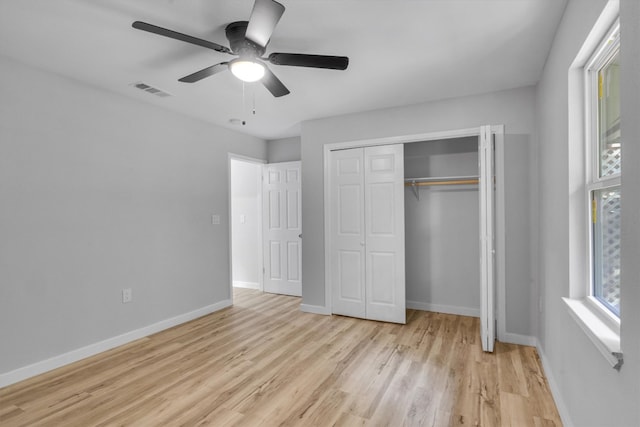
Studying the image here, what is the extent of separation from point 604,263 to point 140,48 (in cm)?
323

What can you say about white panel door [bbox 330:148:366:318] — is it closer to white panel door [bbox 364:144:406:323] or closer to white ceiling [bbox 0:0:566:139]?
white panel door [bbox 364:144:406:323]

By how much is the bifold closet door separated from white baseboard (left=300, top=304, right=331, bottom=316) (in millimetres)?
96

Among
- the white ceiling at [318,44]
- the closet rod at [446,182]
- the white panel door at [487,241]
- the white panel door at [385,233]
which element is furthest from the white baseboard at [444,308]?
the white ceiling at [318,44]

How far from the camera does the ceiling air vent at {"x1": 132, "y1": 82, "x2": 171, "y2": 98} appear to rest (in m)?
3.07

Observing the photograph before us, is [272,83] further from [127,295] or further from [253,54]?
[127,295]

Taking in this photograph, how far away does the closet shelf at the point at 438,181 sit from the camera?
393 centimetres

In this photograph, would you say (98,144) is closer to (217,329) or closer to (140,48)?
(140,48)

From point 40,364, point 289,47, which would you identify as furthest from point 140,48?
point 40,364

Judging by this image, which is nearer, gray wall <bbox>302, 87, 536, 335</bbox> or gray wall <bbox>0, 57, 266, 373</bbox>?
gray wall <bbox>0, 57, 266, 373</bbox>

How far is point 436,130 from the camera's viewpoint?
360cm

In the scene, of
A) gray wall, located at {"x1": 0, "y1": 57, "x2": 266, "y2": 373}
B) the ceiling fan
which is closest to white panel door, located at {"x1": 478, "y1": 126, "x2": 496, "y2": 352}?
the ceiling fan

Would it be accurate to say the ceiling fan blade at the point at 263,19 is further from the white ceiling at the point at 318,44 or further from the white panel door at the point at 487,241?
the white panel door at the point at 487,241

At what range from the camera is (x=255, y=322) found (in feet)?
12.8

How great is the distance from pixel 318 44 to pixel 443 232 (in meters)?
2.82
